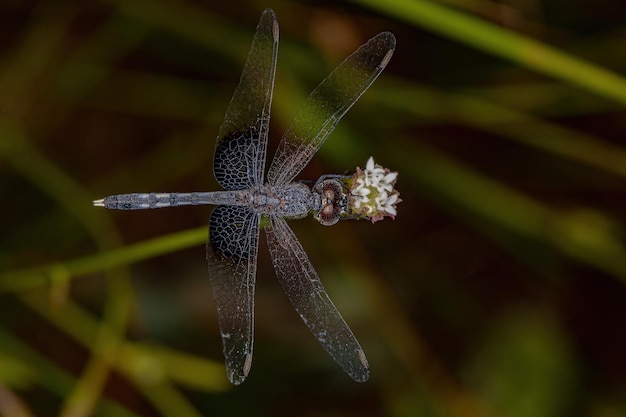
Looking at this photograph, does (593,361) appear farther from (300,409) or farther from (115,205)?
(115,205)

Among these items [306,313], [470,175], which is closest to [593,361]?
[470,175]

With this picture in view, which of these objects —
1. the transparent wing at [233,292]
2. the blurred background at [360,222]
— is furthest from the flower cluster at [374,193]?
the blurred background at [360,222]

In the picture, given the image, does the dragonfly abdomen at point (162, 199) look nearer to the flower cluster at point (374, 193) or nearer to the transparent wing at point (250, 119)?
the transparent wing at point (250, 119)

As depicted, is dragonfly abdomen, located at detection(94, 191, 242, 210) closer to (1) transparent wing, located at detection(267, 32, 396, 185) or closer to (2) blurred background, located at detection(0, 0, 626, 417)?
(1) transparent wing, located at detection(267, 32, 396, 185)

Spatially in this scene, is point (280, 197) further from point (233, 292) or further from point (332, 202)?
point (233, 292)

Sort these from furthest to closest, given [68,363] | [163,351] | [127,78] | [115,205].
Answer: [127,78], [68,363], [163,351], [115,205]

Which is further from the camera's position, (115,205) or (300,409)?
(300,409)

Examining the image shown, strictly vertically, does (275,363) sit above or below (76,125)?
below
